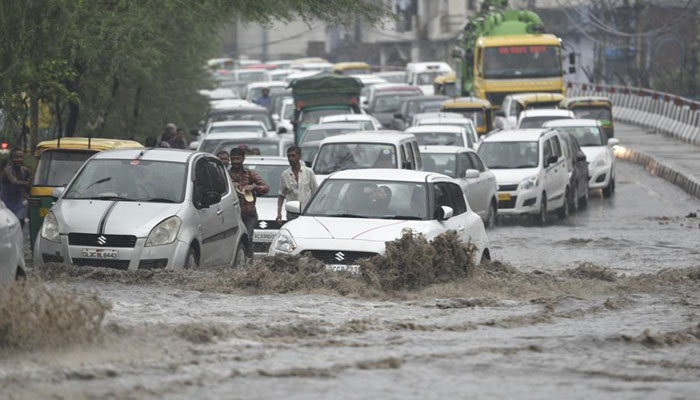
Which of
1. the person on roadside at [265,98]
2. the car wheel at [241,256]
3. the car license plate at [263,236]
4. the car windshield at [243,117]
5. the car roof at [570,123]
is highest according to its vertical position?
the car wheel at [241,256]

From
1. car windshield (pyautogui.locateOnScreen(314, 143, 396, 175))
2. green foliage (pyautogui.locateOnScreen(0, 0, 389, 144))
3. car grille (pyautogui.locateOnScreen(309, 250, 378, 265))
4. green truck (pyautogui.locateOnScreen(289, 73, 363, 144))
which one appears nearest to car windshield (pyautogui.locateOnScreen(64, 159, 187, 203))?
car grille (pyautogui.locateOnScreen(309, 250, 378, 265))

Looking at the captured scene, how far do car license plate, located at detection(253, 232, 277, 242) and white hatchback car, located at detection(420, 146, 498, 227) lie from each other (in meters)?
5.35

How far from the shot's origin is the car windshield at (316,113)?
40.4 m

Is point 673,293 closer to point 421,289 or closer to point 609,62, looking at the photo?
point 421,289

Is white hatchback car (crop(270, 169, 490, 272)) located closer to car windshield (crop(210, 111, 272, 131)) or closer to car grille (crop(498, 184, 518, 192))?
car grille (crop(498, 184, 518, 192))

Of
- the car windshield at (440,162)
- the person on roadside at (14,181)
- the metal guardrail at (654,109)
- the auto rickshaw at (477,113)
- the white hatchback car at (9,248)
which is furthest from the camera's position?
the metal guardrail at (654,109)

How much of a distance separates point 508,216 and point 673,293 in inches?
585

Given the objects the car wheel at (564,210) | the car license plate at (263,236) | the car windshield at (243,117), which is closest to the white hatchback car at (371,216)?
the car license plate at (263,236)

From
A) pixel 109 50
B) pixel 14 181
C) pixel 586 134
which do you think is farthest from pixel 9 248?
pixel 586 134

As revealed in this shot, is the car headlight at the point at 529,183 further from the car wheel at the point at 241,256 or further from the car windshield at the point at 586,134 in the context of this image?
the car wheel at the point at 241,256

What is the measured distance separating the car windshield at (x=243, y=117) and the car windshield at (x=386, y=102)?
999 cm

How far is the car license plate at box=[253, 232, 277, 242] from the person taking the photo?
782 inches

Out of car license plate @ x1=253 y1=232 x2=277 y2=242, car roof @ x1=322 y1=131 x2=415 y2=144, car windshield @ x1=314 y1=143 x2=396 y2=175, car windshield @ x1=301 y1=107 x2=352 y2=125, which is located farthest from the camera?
car windshield @ x1=301 y1=107 x2=352 y2=125

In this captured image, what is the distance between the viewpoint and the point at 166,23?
105ft
